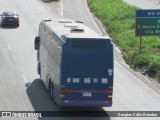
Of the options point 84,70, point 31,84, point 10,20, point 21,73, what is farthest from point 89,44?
point 10,20

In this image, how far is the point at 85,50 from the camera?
24953 mm

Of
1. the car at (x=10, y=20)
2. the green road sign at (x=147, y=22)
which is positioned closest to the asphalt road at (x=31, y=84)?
the car at (x=10, y=20)

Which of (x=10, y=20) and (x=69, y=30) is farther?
(x=10, y=20)

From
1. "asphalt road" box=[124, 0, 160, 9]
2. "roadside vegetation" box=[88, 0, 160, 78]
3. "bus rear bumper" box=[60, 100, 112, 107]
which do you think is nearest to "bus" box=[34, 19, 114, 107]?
"bus rear bumper" box=[60, 100, 112, 107]

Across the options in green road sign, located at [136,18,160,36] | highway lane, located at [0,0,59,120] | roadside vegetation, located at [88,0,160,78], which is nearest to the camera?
highway lane, located at [0,0,59,120]

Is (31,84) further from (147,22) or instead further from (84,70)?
(147,22)

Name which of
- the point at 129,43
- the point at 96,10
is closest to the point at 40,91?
the point at 129,43

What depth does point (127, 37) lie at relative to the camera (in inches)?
1943

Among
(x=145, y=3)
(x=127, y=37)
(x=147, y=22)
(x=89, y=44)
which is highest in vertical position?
(x=89, y=44)

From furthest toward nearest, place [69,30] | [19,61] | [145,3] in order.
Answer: [145,3]
[19,61]
[69,30]

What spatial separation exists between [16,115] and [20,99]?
349 cm

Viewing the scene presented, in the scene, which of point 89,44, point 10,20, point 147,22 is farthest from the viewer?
point 10,20

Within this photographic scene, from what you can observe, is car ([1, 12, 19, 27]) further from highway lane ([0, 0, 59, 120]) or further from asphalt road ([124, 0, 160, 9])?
asphalt road ([124, 0, 160, 9])

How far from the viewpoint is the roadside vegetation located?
38.6 metres
